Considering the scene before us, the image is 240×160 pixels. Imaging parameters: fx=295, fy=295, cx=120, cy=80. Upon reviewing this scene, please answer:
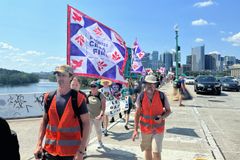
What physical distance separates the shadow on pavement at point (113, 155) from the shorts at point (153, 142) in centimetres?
131

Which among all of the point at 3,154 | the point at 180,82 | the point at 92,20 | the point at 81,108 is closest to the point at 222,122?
the point at 180,82

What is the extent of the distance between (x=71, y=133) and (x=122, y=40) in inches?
201

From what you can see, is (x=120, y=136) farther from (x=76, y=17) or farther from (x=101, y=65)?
(x=76, y=17)

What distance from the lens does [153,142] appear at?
504 cm

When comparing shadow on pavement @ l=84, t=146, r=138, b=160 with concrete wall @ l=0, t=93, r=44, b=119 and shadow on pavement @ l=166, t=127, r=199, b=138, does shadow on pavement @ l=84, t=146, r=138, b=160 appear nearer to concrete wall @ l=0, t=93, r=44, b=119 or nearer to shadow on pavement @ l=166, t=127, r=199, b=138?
shadow on pavement @ l=166, t=127, r=199, b=138

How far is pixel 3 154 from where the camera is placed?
2.14 meters

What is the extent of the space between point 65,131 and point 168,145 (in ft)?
15.2

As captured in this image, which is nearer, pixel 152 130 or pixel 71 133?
pixel 71 133

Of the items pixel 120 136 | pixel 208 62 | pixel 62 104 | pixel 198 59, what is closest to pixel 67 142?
pixel 62 104

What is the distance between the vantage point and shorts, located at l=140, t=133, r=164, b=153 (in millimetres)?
4972

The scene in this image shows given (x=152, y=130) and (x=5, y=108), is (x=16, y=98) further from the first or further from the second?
(x=152, y=130)

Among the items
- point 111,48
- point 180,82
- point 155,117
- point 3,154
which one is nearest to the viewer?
point 3,154

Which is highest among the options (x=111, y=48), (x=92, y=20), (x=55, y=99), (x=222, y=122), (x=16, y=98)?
(x=92, y=20)

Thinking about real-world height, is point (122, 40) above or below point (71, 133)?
above
